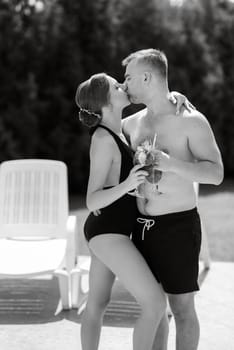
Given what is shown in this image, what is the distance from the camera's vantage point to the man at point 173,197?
10.3 ft

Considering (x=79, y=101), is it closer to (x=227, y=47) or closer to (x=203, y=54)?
(x=203, y=54)

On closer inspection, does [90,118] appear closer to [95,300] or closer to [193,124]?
[193,124]

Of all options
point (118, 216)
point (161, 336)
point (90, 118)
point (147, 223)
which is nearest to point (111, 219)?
point (118, 216)

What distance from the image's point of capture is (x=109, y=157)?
126 inches

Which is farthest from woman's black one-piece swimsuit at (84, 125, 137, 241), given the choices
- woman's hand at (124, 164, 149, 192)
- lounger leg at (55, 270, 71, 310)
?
lounger leg at (55, 270, 71, 310)

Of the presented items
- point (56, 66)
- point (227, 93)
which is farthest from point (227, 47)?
point (56, 66)

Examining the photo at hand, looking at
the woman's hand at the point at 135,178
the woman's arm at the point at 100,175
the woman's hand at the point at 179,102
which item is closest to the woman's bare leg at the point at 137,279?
the woman's arm at the point at 100,175

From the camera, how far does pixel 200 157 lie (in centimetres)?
315

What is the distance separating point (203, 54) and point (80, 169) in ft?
14.6

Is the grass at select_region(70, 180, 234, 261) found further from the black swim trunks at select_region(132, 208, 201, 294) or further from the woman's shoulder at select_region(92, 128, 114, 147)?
the woman's shoulder at select_region(92, 128, 114, 147)

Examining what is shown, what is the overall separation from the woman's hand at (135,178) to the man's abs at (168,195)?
0.25 metres

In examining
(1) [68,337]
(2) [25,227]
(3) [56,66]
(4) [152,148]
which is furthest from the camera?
(3) [56,66]

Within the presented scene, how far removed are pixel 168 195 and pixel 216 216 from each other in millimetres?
7928

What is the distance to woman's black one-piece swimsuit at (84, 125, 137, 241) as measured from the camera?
327 cm
